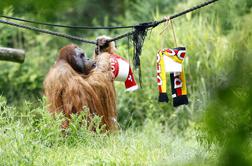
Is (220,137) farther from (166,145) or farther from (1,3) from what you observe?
(166,145)

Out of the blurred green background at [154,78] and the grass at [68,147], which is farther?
the grass at [68,147]

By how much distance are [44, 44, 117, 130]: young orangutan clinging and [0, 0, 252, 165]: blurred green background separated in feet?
0.67

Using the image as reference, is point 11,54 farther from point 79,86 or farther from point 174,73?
point 174,73

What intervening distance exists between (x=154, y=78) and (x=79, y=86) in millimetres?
3042

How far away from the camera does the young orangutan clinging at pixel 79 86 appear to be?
450 cm

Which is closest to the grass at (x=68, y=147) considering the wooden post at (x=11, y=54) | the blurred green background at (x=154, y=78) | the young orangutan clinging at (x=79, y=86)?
the blurred green background at (x=154, y=78)

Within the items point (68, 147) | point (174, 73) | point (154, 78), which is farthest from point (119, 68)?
point (154, 78)

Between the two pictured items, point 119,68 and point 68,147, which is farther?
point 119,68

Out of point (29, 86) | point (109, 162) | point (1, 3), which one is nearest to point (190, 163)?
point (1, 3)

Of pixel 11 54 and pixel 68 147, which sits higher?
pixel 11 54

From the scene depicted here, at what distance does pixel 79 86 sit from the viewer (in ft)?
14.8

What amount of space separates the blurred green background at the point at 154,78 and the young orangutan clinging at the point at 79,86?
204 millimetres

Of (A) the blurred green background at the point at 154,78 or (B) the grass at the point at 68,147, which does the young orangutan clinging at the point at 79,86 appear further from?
(B) the grass at the point at 68,147

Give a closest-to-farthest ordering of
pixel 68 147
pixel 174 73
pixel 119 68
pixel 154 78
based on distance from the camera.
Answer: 1. pixel 174 73
2. pixel 68 147
3. pixel 119 68
4. pixel 154 78
